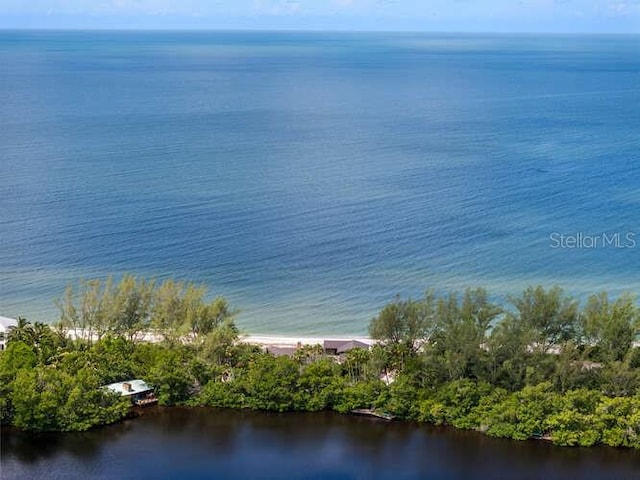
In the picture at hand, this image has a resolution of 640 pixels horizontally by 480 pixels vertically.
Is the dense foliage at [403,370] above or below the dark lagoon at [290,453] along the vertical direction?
above

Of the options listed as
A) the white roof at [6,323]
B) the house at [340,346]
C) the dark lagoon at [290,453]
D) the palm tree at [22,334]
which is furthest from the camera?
the white roof at [6,323]

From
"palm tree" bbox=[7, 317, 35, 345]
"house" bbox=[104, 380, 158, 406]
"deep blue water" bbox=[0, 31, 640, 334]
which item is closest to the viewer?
"house" bbox=[104, 380, 158, 406]

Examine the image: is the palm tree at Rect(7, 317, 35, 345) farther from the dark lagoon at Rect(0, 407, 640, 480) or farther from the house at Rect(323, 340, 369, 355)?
the house at Rect(323, 340, 369, 355)

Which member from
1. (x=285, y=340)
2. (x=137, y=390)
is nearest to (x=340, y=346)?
(x=285, y=340)

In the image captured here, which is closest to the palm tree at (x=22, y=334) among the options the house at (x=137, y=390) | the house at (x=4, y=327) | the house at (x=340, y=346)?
the house at (x=4, y=327)

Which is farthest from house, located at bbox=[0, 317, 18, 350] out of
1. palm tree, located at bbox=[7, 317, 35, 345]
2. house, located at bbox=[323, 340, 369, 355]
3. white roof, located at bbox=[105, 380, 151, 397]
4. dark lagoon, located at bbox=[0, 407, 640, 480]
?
house, located at bbox=[323, 340, 369, 355]

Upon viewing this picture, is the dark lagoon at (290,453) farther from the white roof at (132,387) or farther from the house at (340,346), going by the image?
the house at (340,346)
